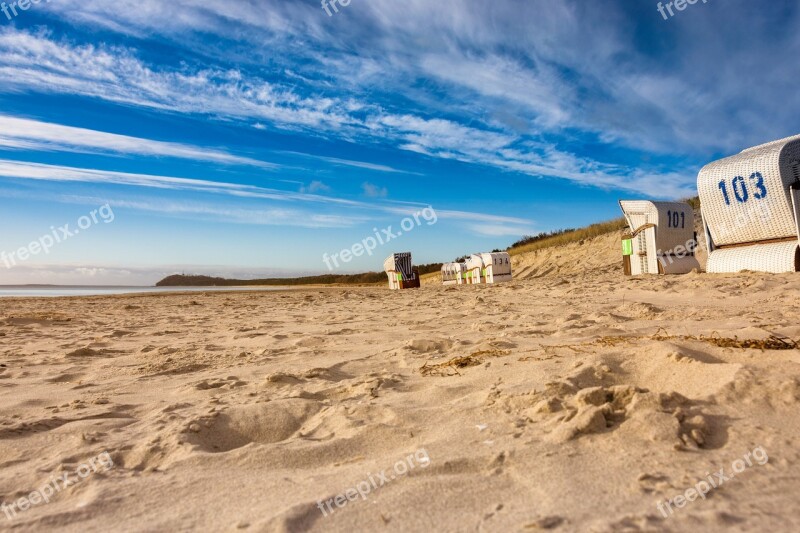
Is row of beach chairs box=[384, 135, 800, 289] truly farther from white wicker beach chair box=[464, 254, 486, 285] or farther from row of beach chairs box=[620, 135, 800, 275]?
white wicker beach chair box=[464, 254, 486, 285]

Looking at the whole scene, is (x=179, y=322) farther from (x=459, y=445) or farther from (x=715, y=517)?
(x=715, y=517)

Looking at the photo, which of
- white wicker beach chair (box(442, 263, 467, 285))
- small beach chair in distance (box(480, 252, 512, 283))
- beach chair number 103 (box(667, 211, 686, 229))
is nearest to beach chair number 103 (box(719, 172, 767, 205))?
beach chair number 103 (box(667, 211, 686, 229))

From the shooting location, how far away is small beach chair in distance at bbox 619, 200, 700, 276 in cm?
1310

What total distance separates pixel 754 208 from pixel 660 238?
3693 millimetres

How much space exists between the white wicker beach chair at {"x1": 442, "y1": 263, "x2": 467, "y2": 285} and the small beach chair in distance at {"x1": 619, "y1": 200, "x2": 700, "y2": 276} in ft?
43.5

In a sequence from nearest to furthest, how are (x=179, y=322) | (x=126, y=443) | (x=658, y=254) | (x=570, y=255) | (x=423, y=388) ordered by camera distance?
(x=126, y=443) < (x=423, y=388) < (x=179, y=322) < (x=658, y=254) < (x=570, y=255)

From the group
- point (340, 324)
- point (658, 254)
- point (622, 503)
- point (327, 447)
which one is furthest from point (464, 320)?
point (658, 254)

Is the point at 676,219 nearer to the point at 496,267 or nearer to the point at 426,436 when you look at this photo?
the point at 496,267

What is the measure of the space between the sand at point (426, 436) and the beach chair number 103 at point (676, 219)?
10.3 m

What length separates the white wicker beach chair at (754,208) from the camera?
8852 millimetres

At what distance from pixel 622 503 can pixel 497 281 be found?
67.4 ft

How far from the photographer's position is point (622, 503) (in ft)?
4.59

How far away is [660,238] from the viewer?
13.2 meters

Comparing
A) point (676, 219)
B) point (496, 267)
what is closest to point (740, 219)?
point (676, 219)
